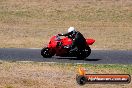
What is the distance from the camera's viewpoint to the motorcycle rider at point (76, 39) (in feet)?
72.7

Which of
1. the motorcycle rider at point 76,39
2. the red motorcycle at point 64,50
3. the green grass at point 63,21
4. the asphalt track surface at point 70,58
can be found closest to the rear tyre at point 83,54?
the red motorcycle at point 64,50

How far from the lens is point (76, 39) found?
22156mm

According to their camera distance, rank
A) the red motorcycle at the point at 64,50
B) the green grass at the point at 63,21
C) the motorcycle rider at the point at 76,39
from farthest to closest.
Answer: the green grass at the point at 63,21
the red motorcycle at the point at 64,50
the motorcycle rider at the point at 76,39

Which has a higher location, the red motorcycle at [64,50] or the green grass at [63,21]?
the red motorcycle at [64,50]

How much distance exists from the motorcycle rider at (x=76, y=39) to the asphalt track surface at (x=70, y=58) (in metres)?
0.58

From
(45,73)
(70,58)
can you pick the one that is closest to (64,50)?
(70,58)

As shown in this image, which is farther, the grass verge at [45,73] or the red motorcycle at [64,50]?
the red motorcycle at [64,50]

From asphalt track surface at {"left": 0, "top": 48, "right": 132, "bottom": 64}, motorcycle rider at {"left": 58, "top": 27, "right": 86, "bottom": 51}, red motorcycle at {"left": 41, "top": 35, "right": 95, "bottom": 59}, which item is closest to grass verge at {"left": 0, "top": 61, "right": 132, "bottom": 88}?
asphalt track surface at {"left": 0, "top": 48, "right": 132, "bottom": 64}

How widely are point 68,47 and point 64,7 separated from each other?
22362mm

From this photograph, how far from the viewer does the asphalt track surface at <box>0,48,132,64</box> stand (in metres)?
22.0

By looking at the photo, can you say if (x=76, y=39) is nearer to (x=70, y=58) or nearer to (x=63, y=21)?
(x=70, y=58)

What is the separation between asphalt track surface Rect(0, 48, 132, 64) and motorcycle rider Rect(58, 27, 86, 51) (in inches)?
22.9

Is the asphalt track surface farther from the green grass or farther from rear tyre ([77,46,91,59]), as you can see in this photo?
the green grass

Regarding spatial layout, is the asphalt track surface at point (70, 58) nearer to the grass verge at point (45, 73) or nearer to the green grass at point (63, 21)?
the grass verge at point (45, 73)
